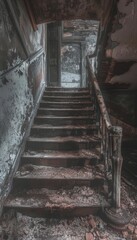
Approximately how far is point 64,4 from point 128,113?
136 inches

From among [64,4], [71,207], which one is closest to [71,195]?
[71,207]

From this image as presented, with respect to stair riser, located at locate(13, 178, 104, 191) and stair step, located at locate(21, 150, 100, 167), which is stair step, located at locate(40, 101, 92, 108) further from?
stair riser, located at locate(13, 178, 104, 191)

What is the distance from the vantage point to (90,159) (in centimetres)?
396

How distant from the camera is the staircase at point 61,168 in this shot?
3.18 meters

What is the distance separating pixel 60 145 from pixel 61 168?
21.2 inches

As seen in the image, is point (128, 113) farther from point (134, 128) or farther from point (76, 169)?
point (76, 169)

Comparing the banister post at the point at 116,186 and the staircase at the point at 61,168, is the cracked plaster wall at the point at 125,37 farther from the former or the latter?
the banister post at the point at 116,186

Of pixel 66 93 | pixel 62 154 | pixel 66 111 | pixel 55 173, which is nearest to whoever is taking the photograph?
pixel 55 173

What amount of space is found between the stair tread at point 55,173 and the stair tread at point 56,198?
0.19 m

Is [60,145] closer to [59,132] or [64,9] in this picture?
[59,132]

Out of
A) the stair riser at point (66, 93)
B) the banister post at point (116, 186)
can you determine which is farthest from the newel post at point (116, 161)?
the stair riser at point (66, 93)

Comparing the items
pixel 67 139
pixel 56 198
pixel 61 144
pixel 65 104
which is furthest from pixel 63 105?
pixel 56 198

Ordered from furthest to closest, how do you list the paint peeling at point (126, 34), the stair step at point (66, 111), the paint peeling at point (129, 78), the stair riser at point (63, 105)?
the paint peeling at point (129, 78), the stair riser at point (63, 105), the stair step at point (66, 111), the paint peeling at point (126, 34)

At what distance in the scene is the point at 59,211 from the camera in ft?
10.3
